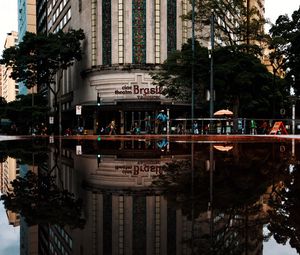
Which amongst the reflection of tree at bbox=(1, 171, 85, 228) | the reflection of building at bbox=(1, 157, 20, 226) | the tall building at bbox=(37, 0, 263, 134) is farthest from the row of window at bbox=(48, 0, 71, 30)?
the reflection of tree at bbox=(1, 171, 85, 228)

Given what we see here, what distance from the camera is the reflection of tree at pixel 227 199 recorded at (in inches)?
128

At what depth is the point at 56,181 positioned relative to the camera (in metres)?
6.96

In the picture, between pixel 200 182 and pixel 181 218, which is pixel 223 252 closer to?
pixel 181 218

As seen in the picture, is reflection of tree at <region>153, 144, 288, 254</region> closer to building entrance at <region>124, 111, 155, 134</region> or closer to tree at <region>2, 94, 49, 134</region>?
building entrance at <region>124, 111, 155, 134</region>

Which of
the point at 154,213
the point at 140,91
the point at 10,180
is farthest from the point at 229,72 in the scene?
the point at 154,213

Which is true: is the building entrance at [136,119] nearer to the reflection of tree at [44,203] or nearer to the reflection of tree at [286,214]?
the reflection of tree at [44,203]

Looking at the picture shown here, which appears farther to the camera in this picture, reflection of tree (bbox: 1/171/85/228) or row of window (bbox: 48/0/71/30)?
row of window (bbox: 48/0/71/30)

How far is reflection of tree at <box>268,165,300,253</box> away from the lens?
11.1 ft

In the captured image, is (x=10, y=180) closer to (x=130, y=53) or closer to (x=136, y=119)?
(x=136, y=119)

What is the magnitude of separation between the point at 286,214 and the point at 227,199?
0.89m

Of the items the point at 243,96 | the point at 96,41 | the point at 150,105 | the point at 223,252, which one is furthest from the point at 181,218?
the point at 96,41

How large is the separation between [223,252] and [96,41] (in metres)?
47.4

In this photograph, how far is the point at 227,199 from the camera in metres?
4.96

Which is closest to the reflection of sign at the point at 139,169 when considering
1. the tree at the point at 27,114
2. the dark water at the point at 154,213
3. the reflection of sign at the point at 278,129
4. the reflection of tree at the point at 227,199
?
the reflection of tree at the point at 227,199
